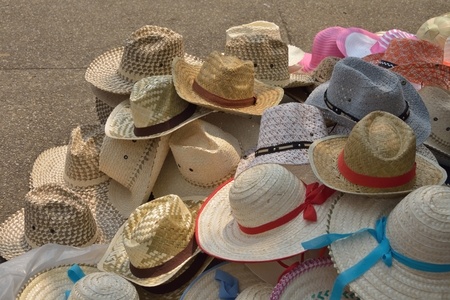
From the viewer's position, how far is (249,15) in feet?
15.5

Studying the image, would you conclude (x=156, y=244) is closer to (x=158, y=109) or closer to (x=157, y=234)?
(x=157, y=234)

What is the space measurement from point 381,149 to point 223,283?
1.97 ft

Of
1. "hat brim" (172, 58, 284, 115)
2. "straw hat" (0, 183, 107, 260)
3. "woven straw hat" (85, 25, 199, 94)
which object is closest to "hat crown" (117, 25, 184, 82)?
"woven straw hat" (85, 25, 199, 94)

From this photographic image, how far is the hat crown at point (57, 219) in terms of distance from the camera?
2.21 metres

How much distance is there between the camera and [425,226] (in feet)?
4.89

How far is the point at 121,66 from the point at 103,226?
2.08 feet

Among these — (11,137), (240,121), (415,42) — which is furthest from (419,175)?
(11,137)

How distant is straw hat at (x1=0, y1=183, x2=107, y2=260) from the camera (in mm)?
2215

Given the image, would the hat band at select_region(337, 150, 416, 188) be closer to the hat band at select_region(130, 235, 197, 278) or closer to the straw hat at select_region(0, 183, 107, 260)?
the hat band at select_region(130, 235, 197, 278)

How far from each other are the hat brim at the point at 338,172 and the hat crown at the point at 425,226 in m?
0.15

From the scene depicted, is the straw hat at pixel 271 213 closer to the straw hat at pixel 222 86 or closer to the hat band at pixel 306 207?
the hat band at pixel 306 207

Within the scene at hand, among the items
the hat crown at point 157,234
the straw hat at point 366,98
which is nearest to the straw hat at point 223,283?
the hat crown at point 157,234

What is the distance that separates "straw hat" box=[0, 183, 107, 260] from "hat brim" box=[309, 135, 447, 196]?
0.86m

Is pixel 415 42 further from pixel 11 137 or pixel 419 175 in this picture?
pixel 11 137
